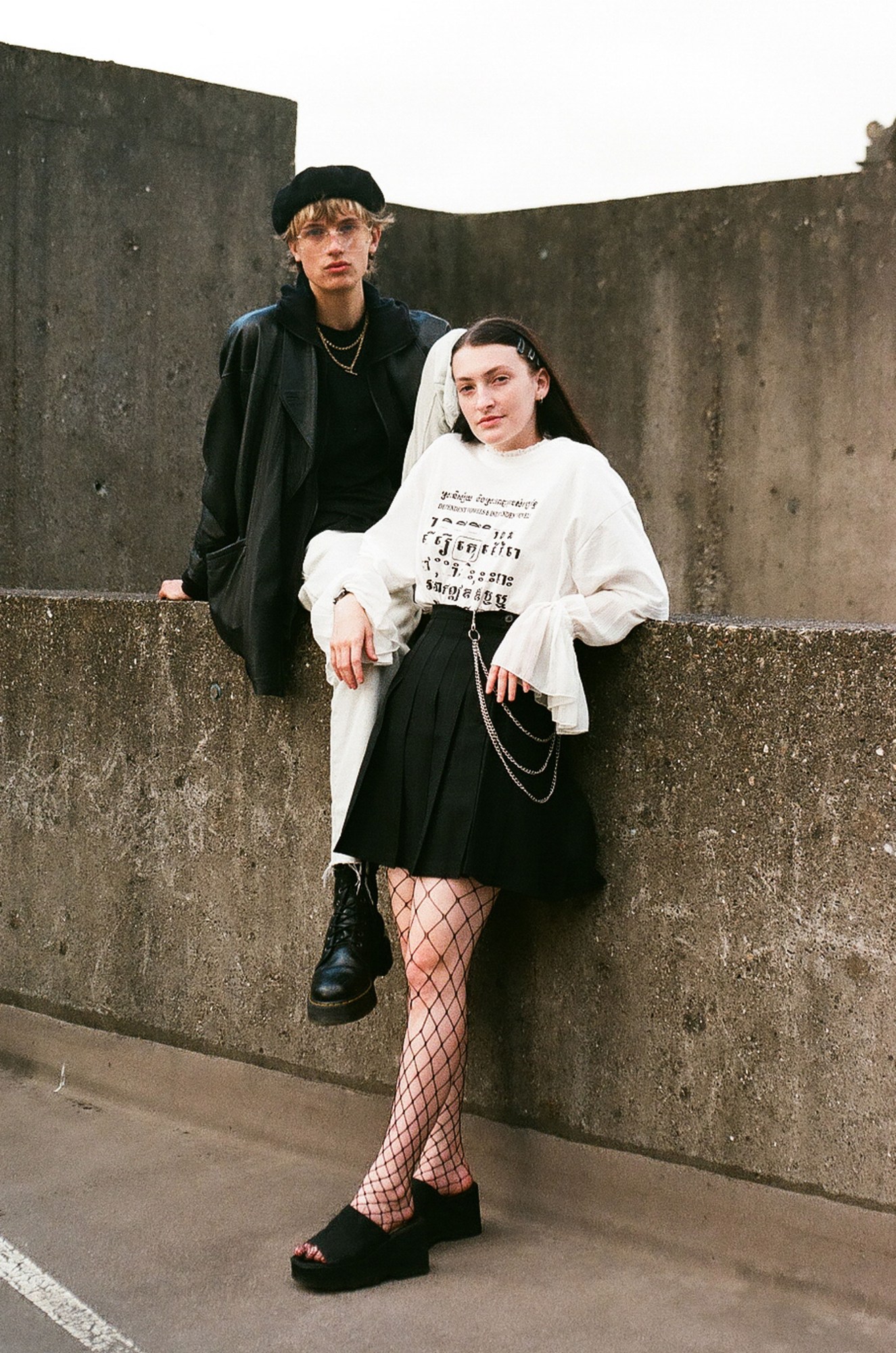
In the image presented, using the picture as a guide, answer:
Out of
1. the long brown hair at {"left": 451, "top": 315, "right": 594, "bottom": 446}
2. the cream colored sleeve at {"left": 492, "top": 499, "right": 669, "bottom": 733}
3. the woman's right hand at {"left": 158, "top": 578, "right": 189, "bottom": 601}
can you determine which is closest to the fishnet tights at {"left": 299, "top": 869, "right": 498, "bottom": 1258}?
the cream colored sleeve at {"left": 492, "top": 499, "right": 669, "bottom": 733}

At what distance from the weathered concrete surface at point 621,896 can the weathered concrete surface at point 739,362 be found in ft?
14.2

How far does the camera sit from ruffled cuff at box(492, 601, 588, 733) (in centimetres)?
302

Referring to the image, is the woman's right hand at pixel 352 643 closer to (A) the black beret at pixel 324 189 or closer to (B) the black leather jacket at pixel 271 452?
(B) the black leather jacket at pixel 271 452

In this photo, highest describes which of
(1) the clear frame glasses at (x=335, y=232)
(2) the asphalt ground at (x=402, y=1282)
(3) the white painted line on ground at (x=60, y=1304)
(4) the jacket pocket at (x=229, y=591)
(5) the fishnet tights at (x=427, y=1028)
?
(1) the clear frame glasses at (x=335, y=232)

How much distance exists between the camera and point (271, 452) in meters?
3.66

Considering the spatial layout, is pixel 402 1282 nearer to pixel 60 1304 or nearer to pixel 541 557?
pixel 60 1304

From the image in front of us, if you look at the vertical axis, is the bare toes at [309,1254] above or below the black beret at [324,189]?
below

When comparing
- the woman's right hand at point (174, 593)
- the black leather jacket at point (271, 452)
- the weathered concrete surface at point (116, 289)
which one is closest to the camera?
the black leather jacket at point (271, 452)

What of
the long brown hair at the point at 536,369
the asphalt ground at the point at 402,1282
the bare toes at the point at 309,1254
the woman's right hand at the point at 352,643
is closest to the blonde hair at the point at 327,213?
the long brown hair at the point at 536,369

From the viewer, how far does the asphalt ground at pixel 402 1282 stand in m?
2.91

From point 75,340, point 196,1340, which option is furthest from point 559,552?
point 75,340

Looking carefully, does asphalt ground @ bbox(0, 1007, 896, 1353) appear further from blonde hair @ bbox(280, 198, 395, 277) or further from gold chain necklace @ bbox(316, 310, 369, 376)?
blonde hair @ bbox(280, 198, 395, 277)

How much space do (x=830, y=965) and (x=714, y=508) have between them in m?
5.15

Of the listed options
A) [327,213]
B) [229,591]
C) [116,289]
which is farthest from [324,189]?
[116,289]
